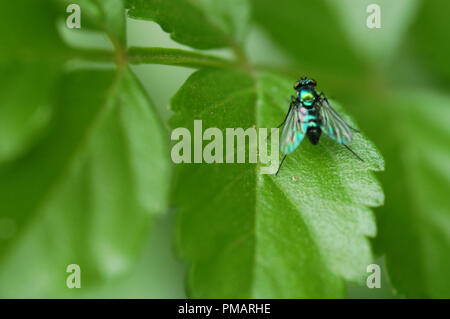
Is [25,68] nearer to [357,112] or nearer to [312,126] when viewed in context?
[312,126]

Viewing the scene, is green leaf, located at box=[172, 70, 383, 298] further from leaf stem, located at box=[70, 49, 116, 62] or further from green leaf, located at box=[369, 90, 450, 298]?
green leaf, located at box=[369, 90, 450, 298]

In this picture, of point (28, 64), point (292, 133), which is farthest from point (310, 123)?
point (28, 64)

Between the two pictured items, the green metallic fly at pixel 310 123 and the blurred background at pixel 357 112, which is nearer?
the blurred background at pixel 357 112

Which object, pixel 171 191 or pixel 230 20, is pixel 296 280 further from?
pixel 230 20

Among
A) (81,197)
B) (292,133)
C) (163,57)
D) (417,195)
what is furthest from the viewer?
(417,195)

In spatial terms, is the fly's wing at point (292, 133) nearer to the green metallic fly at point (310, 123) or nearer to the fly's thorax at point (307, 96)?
the green metallic fly at point (310, 123)

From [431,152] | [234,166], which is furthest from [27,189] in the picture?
[431,152]

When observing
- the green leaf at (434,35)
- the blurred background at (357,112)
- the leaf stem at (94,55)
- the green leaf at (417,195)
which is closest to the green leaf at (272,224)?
the blurred background at (357,112)

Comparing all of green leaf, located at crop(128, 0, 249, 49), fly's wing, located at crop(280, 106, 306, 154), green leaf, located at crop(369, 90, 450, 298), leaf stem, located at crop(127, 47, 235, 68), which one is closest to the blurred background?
green leaf, located at crop(369, 90, 450, 298)
